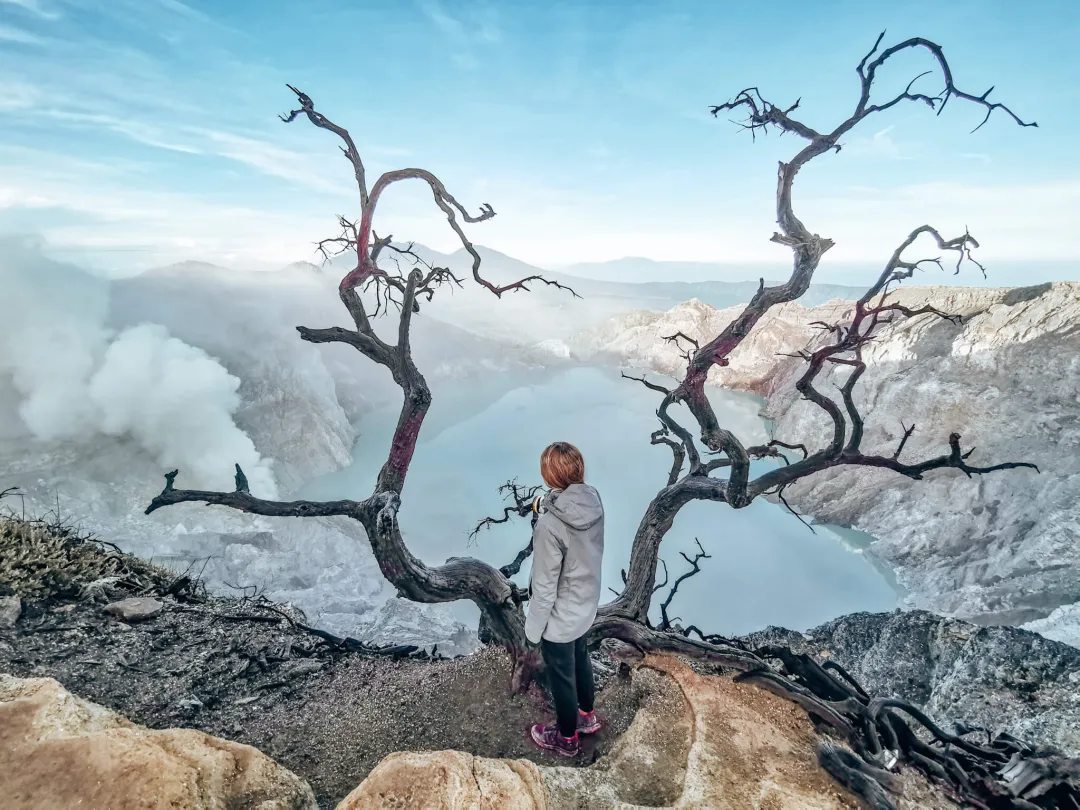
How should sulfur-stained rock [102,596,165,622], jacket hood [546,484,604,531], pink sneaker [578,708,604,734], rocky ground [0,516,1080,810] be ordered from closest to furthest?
rocky ground [0,516,1080,810] → jacket hood [546,484,604,531] → pink sneaker [578,708,604,734] → sulfur-stained rock [102,596,165,622]

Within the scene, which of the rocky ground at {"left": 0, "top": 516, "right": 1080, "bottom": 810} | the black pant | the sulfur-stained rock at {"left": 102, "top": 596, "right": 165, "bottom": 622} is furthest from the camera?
the sulfur-stained rock at {"left": 102, "top": 596, "right": 165, "bottom": 622}

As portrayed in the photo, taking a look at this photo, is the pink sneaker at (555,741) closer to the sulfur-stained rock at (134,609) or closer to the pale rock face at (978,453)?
the sulfur-stained rock at (134,609)

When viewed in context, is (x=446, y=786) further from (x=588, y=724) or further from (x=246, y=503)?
(x=246, y=503)

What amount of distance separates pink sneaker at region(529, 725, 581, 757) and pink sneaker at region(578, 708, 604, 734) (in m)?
0.08

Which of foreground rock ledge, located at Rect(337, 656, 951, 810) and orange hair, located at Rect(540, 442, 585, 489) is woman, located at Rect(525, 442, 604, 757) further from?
foreground rock ledge, located at Rect(337, 656, 951, 810)

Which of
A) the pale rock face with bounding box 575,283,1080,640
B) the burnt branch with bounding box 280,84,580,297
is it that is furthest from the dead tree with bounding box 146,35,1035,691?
the pale rock face with bounding box 575,283,1080,640

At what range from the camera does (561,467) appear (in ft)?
9.34

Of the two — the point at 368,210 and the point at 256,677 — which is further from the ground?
the point at 368,210

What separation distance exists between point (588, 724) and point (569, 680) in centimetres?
59

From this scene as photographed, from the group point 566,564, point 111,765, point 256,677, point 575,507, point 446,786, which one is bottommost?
point 256,677

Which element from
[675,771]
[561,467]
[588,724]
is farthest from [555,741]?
[561,467]

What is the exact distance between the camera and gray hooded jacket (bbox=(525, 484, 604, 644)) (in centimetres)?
276

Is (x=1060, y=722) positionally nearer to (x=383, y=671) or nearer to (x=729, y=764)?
(x=729, y=764)

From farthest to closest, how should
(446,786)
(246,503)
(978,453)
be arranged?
(978,453) → (246,503) → (446,786)
